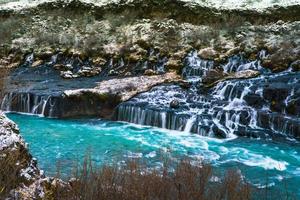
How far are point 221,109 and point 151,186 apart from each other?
32.7ft

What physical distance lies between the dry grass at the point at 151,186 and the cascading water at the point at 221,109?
8449 millimetres

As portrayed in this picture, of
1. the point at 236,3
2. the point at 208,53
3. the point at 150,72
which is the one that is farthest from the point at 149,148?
the point at 236,3

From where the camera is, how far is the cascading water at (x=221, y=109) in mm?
13977

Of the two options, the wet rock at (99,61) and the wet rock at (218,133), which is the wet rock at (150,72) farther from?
the wet rock at (218,133)

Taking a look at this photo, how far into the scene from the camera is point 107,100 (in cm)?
1634

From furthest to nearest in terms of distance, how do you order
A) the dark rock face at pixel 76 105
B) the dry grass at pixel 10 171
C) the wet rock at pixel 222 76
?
the wet rock at pixel 222 76 → the dark rock face at pixel 76 105 → the dry grass at pixel 10 171

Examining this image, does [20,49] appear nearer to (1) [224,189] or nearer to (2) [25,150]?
(2) [25,150]

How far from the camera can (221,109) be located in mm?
14977

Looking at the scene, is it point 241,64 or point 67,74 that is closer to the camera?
point 241,64

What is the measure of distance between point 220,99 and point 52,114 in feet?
18.4

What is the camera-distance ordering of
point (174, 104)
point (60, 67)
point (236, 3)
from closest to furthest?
point (174, 104) → point (60, 67) → point (236, 3)

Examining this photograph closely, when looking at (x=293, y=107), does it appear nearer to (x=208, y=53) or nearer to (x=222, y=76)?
(x=222, y=76)

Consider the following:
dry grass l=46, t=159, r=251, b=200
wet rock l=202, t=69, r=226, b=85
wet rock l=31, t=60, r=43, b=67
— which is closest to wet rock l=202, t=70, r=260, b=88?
wet rock l=202, t=69, r=226, b=85

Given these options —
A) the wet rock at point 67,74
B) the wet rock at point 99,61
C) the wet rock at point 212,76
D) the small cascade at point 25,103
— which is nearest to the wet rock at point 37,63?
the wet rock at point 67,74
